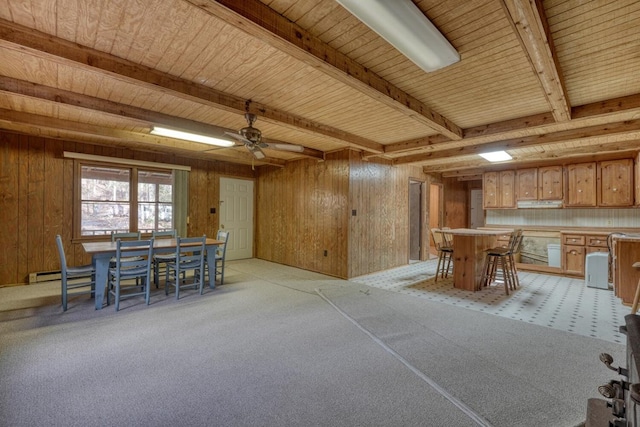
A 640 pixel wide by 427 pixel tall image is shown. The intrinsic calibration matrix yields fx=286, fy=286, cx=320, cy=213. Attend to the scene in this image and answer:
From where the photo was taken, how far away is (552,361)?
2.39 meters

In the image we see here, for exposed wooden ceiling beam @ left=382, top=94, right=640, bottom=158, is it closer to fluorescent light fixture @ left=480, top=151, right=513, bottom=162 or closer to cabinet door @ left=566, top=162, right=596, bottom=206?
fluorescent light fixture @ left=480, top=151, right=513, bottom=162

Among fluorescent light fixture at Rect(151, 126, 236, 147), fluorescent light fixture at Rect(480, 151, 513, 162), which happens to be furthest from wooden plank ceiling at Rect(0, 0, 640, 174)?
fluorescent light fixture at Rect(480, 151, 513, 162)

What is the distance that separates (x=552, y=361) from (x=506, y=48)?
256cm

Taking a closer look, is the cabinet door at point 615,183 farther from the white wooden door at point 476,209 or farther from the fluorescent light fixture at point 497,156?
the white wooden door at point 476,209

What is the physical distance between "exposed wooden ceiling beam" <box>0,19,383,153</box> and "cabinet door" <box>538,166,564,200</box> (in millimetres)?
5552

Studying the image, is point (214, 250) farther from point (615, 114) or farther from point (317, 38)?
point (615, 114)

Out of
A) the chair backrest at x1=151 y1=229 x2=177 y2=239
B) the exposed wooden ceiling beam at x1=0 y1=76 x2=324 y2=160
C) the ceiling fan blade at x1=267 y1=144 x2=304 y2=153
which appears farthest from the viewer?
the chair backrest at x1=151 y1=229 x2=177 y2=239

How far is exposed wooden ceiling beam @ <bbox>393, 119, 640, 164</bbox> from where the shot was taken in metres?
3.78

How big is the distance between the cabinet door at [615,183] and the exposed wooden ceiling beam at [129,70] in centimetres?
597

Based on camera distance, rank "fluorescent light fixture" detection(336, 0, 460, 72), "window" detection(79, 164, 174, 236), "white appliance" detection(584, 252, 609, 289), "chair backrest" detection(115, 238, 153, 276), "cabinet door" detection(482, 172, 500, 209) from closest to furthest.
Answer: "fluorescent light fixture" detection(336, 0, 460, 72) → "chair backrest" detection(115, 238, 153, 276) → "white appliance" detection(584, 252, 609, 289) → "window" detection(79, 164, 174, 236) → "cabinet door" detection(482, 172, 500, 209)

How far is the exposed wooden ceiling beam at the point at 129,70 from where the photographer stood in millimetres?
1997

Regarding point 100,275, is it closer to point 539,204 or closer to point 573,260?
point 573,260

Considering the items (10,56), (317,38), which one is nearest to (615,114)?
(317,38)

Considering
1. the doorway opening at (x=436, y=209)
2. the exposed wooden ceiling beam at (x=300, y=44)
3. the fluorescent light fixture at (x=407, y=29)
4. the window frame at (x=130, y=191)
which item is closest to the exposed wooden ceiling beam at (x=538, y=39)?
the fluorescent light fixture at (x=407, y=29)
